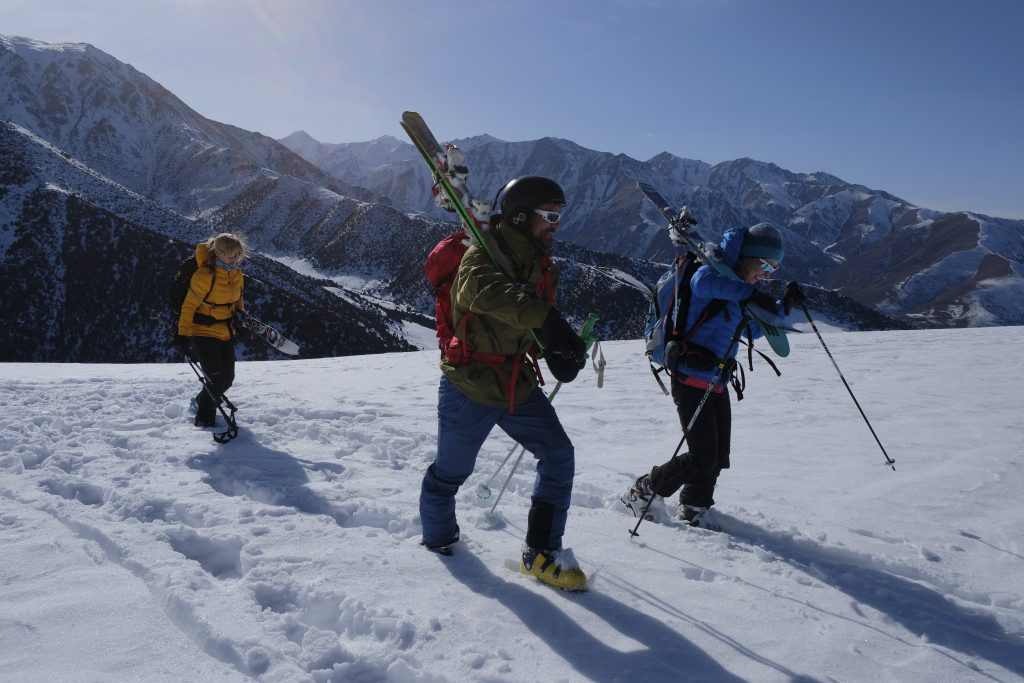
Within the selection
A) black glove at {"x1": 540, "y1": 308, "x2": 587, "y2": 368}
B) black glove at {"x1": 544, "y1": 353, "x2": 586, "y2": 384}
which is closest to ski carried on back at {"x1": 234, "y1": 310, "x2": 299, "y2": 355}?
black glove at {"x1": 544, "y1": 353, "x2": 586, "y2": 384}

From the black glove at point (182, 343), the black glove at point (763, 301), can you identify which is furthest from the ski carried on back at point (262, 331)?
the black glove at point (763, 301)

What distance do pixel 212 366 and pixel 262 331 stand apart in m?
0.77

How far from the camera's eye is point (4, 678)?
7.89ft

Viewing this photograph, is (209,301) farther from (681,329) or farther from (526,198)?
(681,329)

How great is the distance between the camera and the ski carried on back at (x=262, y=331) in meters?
7.34

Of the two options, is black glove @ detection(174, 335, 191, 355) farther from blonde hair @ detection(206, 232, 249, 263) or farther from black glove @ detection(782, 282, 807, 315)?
black glove @ detection(782, 282, 807, 315)

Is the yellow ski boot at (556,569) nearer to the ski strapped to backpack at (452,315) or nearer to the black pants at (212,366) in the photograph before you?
the ski strapped to backpack at (452,315)

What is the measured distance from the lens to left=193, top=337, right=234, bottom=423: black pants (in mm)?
6941

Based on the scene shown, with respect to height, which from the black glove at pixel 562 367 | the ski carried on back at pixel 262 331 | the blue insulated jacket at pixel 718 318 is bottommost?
the ski carried on back at pixel 262 331

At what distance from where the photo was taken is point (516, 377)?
11.5ft

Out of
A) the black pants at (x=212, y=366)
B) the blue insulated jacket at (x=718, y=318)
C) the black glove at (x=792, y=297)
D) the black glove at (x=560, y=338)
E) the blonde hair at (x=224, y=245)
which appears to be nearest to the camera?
the black glove at (x=560, y=338)

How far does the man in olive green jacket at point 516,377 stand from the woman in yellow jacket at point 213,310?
435 centimetres

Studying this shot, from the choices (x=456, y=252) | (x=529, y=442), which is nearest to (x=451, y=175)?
(x=456, y=252)

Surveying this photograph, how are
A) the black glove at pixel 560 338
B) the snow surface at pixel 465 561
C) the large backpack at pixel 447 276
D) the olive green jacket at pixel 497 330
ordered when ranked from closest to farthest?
the snow surface at pixel 465 561 < the black glove at pixel 560 338 < the olive green jacket at pixel 497 330 < the large backpack at pixel 447 276
